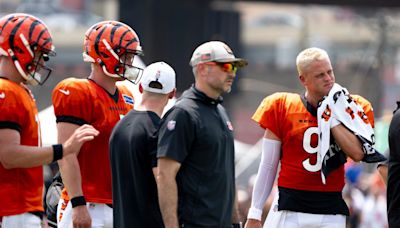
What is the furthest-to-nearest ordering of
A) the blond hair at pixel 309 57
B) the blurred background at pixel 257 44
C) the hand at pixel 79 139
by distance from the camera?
the blurred background at pixel 257 44 → the blond hair at pixel 309 57 → the hand at pixel 79 139

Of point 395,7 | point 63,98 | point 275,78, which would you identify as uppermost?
point 63,98

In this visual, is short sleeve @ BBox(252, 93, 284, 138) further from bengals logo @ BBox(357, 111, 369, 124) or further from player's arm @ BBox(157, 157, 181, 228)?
player's arm @ BBox(157, 157, 181, 228)

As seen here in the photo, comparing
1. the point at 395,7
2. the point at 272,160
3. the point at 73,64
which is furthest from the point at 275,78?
the point at 272,160

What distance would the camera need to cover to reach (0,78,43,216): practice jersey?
25.9 feet

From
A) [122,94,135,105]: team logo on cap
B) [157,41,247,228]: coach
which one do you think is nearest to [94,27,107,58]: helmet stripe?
[122,94,135,105]: team logo on cap

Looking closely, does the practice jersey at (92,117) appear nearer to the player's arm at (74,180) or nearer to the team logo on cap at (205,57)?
the player's arm at (74,180)

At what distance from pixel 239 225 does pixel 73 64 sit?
38.5 meters

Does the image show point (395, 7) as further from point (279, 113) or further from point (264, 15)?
point (264, 15)

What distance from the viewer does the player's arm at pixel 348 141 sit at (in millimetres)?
8898

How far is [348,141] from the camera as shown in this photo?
8898mm

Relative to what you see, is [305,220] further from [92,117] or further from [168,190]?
[92,117]

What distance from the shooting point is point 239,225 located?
852 centimetres

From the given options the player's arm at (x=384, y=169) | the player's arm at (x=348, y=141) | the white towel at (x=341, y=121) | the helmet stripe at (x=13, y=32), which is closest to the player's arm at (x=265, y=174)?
the white towel at (x=341, y=121)

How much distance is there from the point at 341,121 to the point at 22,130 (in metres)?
2.26
